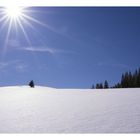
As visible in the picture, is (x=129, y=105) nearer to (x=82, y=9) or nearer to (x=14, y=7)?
(x=14, y=7)

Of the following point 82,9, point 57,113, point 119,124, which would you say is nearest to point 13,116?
point 57,113

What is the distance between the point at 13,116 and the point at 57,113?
0.83 metres

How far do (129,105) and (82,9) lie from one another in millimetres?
4504

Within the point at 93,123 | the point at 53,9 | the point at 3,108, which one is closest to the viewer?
the point at 93,123

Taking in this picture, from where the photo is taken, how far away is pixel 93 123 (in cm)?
446

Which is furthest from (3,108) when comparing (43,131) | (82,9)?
(82,9)
